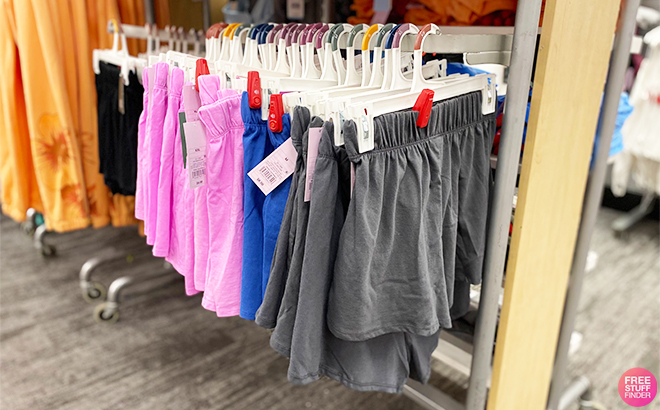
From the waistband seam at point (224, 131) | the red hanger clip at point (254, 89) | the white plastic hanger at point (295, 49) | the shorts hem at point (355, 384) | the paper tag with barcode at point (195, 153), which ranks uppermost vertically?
the white plastic hanger at point (295, 49)

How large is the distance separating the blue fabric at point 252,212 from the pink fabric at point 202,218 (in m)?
0.14

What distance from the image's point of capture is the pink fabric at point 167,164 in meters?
1.21

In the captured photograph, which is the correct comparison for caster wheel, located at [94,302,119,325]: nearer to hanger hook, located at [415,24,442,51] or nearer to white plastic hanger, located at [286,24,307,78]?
white plastic hanger, located at [286,24,307,78]

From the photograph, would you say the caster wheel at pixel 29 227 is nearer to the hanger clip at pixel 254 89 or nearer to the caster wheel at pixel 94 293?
the caster wheel at pixel 94 293

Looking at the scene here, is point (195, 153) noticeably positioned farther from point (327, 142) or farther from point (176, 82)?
point (327, 142)

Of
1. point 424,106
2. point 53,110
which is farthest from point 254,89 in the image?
point 53,110

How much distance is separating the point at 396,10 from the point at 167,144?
913 mm

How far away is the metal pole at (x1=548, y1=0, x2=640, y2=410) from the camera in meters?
1.23

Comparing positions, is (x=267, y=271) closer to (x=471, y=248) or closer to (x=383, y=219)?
(x=383, y=219)

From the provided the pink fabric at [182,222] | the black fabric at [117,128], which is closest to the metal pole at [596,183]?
the pink fabric at [182,222]

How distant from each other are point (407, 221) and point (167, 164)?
67 centimetres

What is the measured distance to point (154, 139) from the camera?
129cm

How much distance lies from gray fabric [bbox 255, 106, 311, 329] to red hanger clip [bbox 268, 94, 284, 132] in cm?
4

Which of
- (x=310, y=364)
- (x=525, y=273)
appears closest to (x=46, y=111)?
(x=310, y=364)
